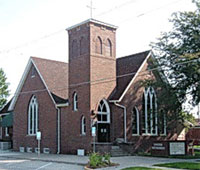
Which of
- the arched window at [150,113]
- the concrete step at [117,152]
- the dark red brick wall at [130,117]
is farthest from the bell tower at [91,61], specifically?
the arched window at [150,113]

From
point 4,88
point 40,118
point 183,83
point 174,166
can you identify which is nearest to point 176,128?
point 183,83

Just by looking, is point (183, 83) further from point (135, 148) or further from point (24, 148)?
point (24, 148)

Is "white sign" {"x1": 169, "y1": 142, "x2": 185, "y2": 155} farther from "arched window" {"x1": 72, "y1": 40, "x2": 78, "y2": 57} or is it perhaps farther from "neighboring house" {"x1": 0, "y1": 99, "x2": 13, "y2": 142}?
"neighboring house" {"x1": 0, "y1": 99, "x2": 13, "y2": 142}

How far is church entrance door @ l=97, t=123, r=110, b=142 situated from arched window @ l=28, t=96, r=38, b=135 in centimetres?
879

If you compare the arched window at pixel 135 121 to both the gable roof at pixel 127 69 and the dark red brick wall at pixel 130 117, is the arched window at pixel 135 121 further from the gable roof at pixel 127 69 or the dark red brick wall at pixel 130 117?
the gable roof at pixel 127 69

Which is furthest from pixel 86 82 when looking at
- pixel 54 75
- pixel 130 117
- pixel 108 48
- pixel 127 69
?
pixel 54 75

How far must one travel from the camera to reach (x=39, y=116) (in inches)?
1473

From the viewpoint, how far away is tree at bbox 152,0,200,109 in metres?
26.7

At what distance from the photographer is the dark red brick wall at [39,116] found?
35.4 metres

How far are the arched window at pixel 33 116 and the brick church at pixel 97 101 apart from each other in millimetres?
559

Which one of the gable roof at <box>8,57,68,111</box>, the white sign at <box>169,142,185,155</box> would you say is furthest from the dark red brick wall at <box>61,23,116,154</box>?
the white sign at <box>169,142,185,155</box>

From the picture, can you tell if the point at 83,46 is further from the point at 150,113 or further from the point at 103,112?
the point at 150,113

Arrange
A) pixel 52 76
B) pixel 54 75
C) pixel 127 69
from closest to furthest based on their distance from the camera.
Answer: pixel 127 69 → pixel 52 76 → pixel 54 75

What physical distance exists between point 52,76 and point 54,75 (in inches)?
13.5
